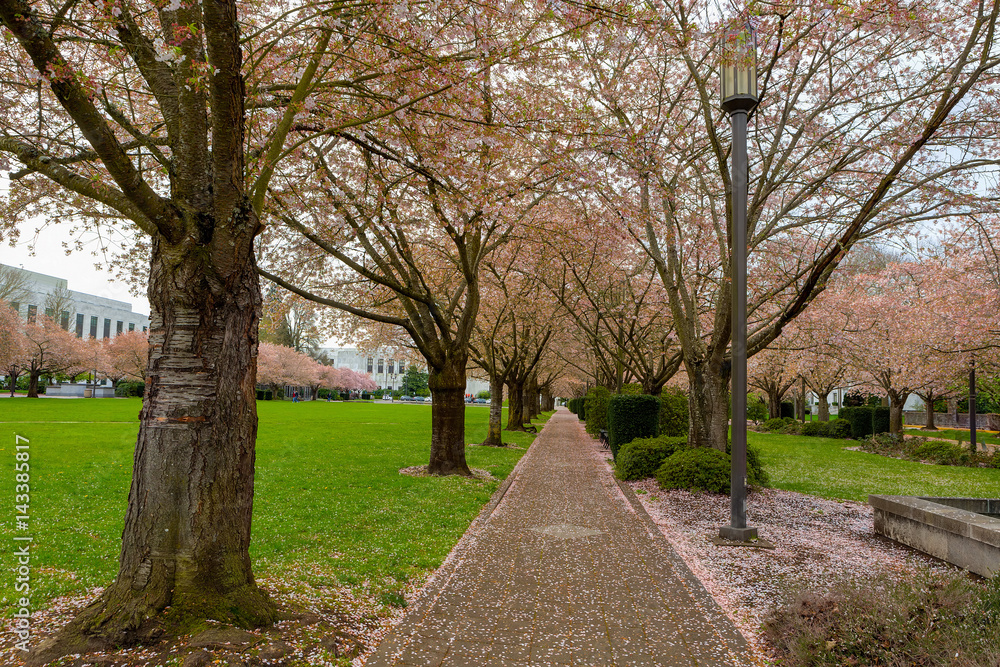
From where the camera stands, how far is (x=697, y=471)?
32.0 ft

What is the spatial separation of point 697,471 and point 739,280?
427 cm

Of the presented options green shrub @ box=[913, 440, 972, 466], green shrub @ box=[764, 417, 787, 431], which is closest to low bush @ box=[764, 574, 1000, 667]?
green shrub @ box=[913, 440, 972, 466]

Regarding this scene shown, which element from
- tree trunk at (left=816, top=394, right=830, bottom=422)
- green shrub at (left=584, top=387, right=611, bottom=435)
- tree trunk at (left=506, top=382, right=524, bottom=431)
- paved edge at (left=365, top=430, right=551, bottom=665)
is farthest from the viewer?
tree trunk at (left=816, top=394, right=830, bottom=422)

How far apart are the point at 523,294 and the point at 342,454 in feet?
23.9

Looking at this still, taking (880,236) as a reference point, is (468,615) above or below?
below

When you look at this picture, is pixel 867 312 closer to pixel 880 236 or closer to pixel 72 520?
pixel 880 236

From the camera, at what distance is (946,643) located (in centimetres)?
306

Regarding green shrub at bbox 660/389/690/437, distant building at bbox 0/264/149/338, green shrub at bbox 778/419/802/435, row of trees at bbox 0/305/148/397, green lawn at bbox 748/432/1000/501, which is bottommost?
green shrub at bbox 778/419/802/435

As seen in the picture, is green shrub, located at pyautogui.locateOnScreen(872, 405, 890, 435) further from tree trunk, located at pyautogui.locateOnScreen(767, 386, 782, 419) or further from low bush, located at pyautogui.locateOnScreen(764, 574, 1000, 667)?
low bush, located at pyautogui.locateOnScreen(764, 574, 1000, 667)

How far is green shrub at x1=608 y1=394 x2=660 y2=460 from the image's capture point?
13.9m

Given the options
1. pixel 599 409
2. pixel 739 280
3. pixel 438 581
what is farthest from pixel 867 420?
pixel 438 581

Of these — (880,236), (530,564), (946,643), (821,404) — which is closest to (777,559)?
(530,564)

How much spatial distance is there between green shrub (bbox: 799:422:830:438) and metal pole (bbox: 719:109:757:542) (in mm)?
27383

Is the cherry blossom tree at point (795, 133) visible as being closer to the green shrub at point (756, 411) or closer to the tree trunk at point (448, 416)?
the tree trunk at point (448, 416)
